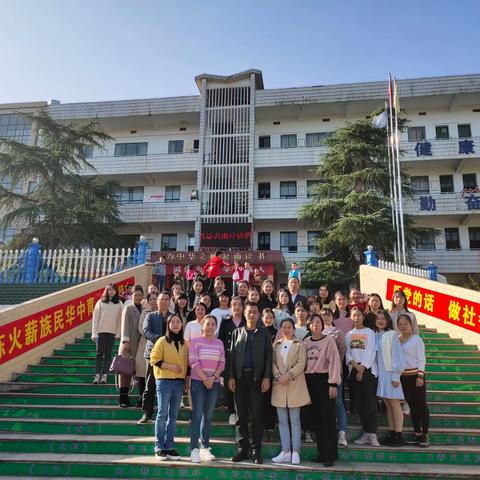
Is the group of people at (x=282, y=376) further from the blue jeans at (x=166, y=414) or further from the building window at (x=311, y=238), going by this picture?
the building window at (x=311, y=238)

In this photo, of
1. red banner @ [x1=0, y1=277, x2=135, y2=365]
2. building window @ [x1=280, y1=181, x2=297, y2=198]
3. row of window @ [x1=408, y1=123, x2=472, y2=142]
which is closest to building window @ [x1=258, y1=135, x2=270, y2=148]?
building window @ [x1=280, y1=181, x2=297, y2=198]

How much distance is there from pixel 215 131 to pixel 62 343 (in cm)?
1758

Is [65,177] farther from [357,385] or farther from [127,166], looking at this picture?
[357,385]

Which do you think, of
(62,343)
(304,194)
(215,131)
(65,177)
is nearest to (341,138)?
(304,194)

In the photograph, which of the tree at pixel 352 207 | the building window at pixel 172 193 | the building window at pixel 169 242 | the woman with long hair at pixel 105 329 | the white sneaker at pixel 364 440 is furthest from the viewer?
the building window at pixel 172 193

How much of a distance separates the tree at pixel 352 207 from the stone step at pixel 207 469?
11736mm

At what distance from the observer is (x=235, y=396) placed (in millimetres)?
4539

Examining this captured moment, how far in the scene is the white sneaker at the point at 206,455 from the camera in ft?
14.1

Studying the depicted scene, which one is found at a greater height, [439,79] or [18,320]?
[439,79]

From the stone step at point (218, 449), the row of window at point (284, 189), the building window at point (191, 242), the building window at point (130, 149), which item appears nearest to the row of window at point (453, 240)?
the row of window at point (284, 189)

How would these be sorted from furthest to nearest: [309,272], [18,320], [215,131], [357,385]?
[215,131] < [309,272] < [18,320] < [357,385]

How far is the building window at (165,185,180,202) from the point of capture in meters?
24.4

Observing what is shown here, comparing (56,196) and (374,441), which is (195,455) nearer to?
(374,441)

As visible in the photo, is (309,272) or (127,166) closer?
(309,272)
